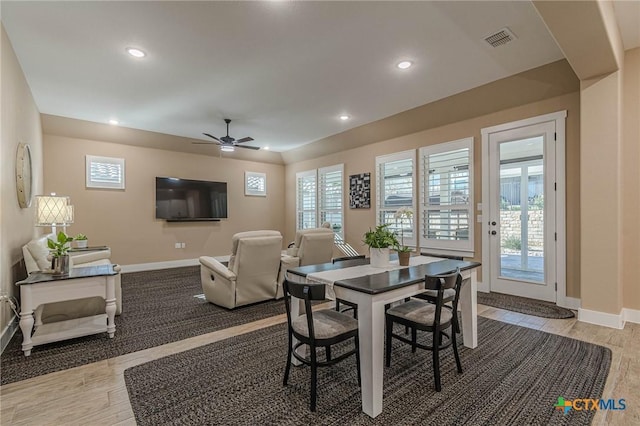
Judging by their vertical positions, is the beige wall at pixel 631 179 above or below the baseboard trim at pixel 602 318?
above

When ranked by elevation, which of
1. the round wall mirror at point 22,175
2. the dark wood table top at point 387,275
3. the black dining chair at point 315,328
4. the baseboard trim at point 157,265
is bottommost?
the baseboard trim at point 157,265

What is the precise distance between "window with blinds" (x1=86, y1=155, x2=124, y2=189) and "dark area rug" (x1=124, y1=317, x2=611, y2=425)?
5430 millimetres

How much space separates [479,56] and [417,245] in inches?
130

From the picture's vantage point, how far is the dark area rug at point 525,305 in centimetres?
373

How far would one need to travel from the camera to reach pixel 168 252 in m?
7.34

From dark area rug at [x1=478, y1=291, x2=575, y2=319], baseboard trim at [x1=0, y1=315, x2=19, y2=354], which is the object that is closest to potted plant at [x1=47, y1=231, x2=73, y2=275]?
baseboard trim at [x1=0, y1=315, x2=19, y2=354]

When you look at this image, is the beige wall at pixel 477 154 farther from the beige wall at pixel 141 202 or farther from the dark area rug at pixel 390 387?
the beige wall at pixel 141 202

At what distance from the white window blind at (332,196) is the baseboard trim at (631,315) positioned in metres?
5.00

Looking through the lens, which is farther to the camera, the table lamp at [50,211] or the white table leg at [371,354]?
the table lamp at [50,211]

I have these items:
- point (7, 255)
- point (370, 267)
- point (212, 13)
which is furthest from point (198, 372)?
point (212, 13)

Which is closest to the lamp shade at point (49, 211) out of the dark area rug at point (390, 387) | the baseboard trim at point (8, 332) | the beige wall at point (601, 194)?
the baseboard trim at point (8, 332)

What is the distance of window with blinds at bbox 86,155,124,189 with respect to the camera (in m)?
6.41

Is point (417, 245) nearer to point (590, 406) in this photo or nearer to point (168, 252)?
point (590, 406)

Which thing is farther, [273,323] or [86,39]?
[273,323]
